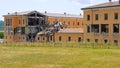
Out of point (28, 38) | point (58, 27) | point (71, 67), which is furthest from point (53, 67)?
point (28, 38)

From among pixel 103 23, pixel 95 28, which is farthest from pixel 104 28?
pixel 95 28

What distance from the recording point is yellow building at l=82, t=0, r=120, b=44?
295 ft

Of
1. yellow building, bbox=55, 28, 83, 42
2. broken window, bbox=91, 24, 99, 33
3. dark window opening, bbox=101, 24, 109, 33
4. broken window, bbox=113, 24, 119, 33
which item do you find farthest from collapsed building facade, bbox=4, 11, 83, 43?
broken window, bbox=113, 24, 119, 33

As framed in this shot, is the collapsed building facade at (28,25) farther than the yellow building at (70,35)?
Yes

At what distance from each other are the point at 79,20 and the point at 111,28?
172 ft

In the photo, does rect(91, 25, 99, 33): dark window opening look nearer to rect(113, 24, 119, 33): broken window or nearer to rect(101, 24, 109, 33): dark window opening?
rect(101, 24, 109, 33): dark window opening

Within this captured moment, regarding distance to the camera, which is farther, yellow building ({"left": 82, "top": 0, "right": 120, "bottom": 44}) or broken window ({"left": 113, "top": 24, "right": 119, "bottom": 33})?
broken window ({"left": 113, "top": 24, "right": 119, "bottom": 33})

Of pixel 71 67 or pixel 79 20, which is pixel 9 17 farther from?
pixel 71 67

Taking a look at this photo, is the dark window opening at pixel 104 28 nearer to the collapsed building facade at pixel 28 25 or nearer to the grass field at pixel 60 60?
the collapsed building facade at pixel 28 25

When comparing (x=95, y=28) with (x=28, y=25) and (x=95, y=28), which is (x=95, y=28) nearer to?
(x=95, y=28)

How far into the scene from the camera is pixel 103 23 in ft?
308

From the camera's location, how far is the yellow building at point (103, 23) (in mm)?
89812

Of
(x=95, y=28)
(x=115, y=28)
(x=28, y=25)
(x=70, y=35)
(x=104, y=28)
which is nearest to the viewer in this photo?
(x=115, y=28)

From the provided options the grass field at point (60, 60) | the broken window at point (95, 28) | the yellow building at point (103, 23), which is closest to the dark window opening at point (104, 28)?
the yellow building at point (103, 23)
